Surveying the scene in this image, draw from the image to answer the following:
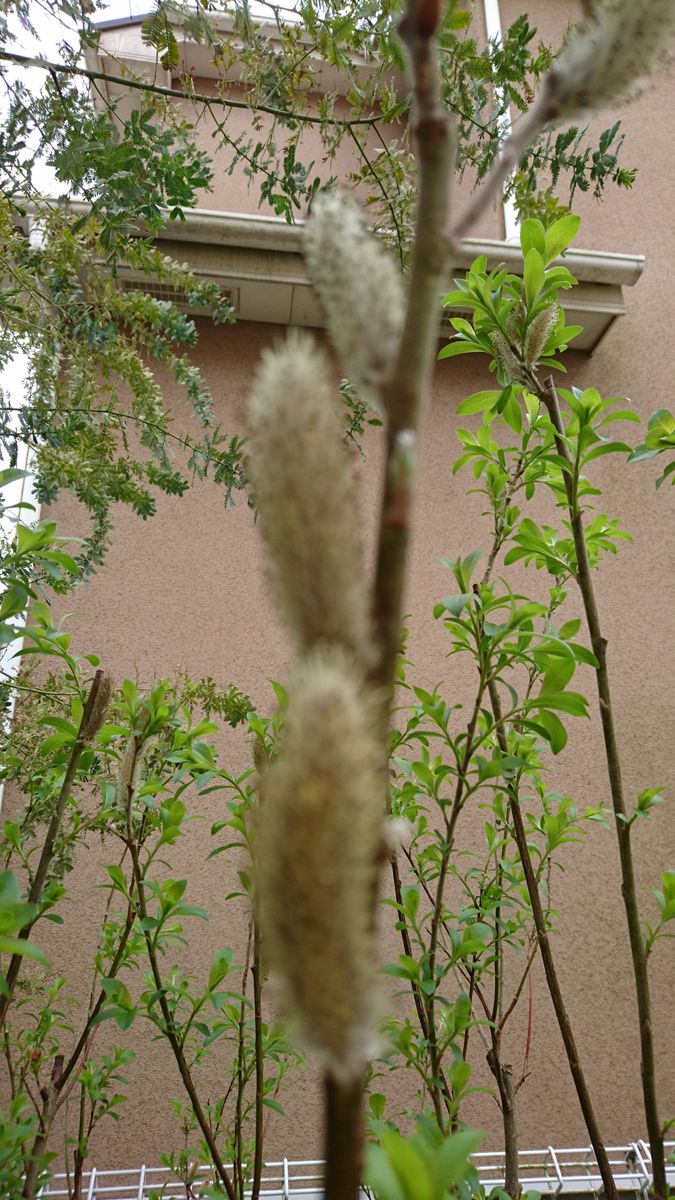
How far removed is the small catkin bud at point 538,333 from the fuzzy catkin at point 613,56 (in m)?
0.62

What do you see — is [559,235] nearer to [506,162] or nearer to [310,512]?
[506,162]

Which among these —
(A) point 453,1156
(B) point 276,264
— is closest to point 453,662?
(B) point 276,264

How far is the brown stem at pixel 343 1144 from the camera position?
244mm

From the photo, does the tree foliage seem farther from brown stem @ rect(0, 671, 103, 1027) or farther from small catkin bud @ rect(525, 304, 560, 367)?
brown stem @ rect(0, 671, 103, 1027)

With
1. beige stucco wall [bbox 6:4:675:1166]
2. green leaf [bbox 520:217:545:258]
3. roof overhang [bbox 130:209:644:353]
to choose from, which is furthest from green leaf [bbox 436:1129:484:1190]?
roof overhang [bbox 130:209:644:353]

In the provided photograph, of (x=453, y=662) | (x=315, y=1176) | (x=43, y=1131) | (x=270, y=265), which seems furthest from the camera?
(x=270, y=265)

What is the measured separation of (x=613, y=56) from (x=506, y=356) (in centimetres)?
68

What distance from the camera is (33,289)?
1639mm

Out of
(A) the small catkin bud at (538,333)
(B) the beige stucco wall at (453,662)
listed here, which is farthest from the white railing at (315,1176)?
(A) the small catkin bud at (538,333)

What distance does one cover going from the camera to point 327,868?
0.23m

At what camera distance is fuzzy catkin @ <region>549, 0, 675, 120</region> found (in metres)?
0.31

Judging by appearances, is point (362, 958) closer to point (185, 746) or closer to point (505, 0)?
point (185, 746)

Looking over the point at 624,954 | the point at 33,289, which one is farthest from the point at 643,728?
the point at 33,289

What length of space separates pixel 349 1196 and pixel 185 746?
39.7 inches
